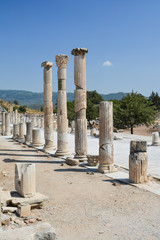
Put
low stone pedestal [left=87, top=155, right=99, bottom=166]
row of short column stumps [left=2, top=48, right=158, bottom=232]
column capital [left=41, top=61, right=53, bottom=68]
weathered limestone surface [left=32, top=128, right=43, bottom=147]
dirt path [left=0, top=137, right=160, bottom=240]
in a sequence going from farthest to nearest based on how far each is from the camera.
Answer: weathered limestone surface [left=32, top=128, right=43, bottom=147] < column capital [left=41, top=61, right=53, bottom=68] < low stone pedestal [left=87, top=155, right=99, bottom=166] < row of short column stumps [left=2, top=48, right=158, bottom=232] < dirt path [left=0, top=137, right=160, bottom=240]

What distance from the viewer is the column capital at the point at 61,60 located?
13.5 m

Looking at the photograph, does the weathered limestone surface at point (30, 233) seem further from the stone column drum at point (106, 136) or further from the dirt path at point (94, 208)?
the stone column drum at point (106, 136)

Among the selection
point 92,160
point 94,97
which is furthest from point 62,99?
point 94,97

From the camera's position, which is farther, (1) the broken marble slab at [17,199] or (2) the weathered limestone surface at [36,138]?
(2) the weathered limestone surface at [36,138]

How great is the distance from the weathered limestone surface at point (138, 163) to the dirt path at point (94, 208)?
45 cm

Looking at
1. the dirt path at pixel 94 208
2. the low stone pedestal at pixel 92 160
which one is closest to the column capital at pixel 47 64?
the low stone pedestal at pixel 92 160

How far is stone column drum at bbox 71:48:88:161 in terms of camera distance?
1176 cm

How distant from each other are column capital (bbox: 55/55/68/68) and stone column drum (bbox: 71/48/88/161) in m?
1.75

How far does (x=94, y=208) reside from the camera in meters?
6.29

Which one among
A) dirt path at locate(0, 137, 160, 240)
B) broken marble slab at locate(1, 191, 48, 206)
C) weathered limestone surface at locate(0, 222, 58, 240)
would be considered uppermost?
weathered limestone surface at locate(0, 222, 58, 240)

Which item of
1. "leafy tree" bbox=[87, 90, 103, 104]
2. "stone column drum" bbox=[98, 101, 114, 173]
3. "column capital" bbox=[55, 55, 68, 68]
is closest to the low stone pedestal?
"stone column drum" bbox=[98, 101, 114, 173]

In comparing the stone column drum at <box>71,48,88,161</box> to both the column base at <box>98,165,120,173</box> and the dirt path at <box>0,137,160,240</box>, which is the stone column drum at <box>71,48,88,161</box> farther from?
the dirt path at <box>0,137,160,240</box>

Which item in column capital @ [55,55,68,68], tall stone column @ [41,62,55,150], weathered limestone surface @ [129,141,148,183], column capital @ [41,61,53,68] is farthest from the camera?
tall stone column @ [41,62,55,150]

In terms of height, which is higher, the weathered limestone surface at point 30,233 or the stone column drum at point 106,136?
the stone column drum at point 106,136
